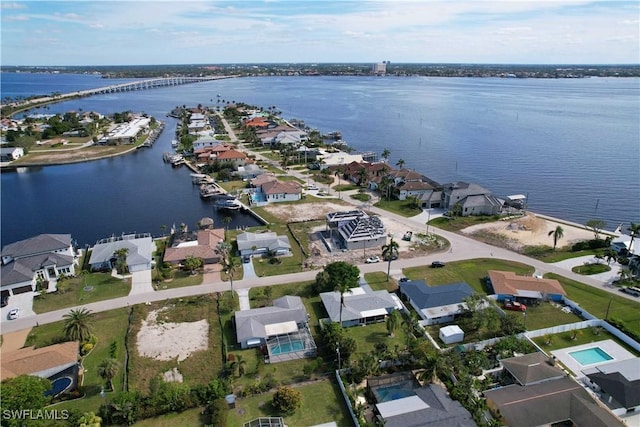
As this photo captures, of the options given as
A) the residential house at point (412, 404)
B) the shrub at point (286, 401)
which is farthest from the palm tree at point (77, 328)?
the residential house at point (412, 404)

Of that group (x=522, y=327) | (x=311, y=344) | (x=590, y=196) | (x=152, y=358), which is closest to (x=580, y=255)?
(x=522, y=327)

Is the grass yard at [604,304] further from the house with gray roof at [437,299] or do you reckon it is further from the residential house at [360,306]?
the residential house at [360,306]

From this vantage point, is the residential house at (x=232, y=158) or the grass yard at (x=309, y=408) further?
the residential house at (x=232, y=158)

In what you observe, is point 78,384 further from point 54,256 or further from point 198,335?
point 54,256

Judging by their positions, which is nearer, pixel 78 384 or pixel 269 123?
pixel 78 384

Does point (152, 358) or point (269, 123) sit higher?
point (269, 123)

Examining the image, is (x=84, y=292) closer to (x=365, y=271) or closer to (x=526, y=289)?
(x=365, y=271)
